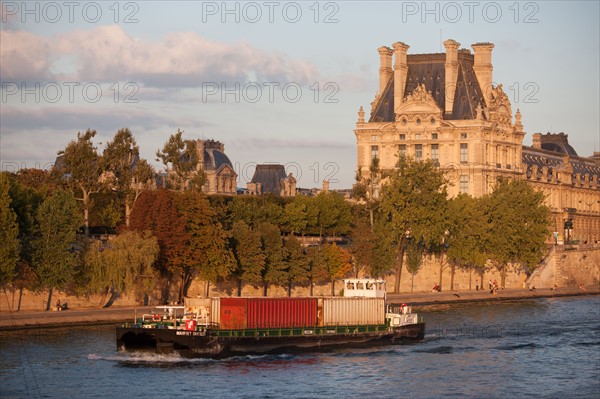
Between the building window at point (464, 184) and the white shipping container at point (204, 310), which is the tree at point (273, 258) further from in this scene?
the building window at point (464, 184)

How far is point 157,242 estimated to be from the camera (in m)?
107

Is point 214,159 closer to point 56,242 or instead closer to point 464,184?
point 464,184

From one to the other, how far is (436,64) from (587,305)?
44.8 meters

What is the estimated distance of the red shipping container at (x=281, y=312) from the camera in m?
87.1

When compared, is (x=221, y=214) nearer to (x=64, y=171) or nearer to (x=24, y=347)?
(x=64, y=171)

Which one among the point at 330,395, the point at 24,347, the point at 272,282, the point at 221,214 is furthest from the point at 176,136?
the point at 330,395

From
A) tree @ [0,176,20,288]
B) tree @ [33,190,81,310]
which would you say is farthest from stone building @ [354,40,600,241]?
tree @ [0,176,20,288]

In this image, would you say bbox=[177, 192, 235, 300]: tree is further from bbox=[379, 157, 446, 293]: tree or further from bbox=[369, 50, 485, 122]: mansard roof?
bbox=[369, 50, 485, 122]: mansard roof

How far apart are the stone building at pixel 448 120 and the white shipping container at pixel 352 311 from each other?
66972 mm

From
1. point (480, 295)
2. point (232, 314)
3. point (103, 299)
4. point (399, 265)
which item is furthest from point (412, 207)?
point (232, 314)

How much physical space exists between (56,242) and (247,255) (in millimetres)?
19836

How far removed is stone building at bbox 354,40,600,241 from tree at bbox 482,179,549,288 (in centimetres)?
1108

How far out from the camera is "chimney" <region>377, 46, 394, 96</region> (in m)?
169

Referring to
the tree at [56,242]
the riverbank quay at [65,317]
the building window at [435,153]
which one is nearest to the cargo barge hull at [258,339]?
the riverbank quay at [65,317]
